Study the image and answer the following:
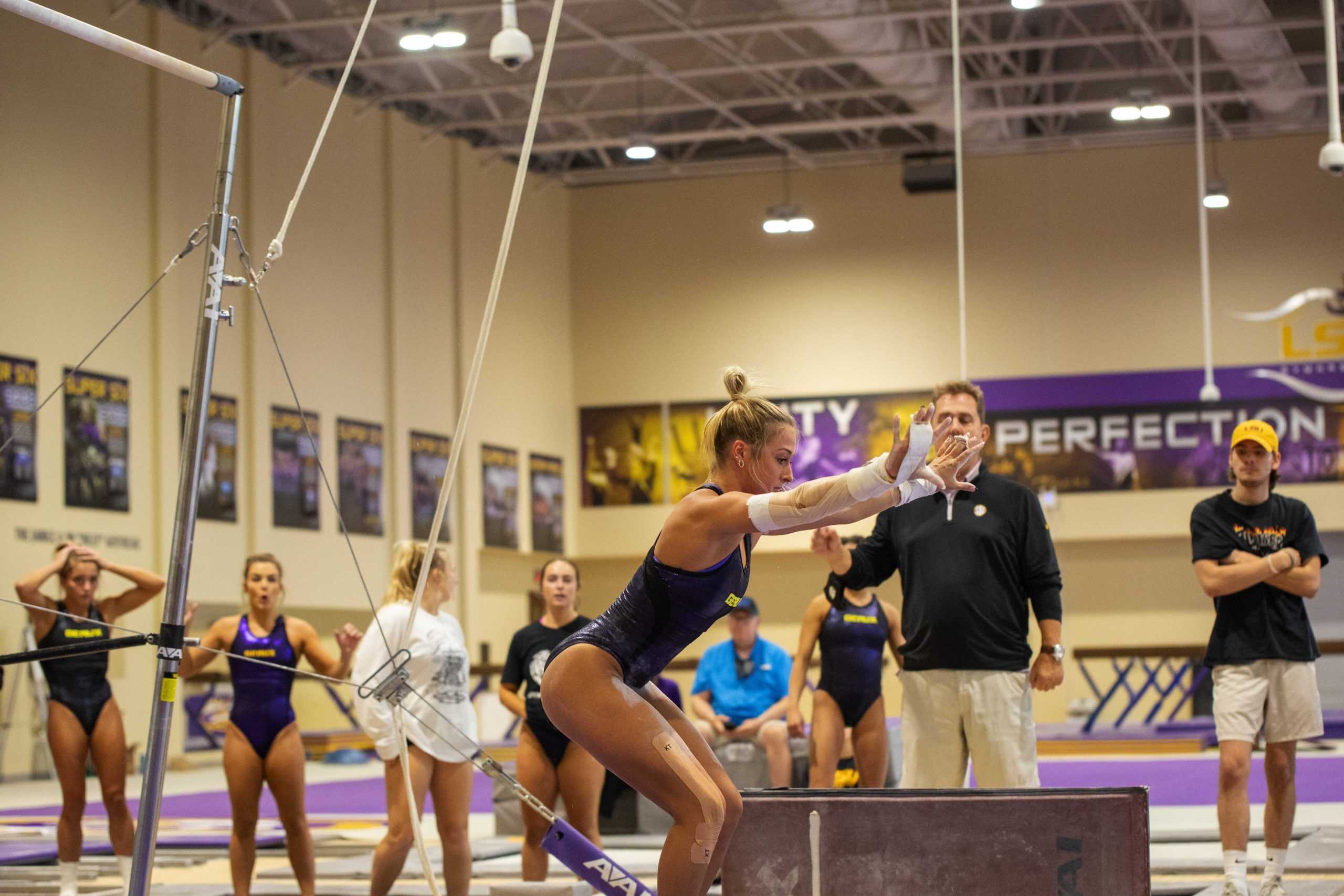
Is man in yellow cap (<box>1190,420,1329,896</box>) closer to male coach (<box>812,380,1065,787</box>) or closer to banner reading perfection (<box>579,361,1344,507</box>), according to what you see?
male coach (<box>812,380,1065,787</box>)

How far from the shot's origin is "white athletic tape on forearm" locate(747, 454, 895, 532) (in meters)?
3.41

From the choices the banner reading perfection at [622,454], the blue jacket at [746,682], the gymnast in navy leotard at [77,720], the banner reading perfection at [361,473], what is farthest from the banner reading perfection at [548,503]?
the gymnast in navy leotard at [77,720]

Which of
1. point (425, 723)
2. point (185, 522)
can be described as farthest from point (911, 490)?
point (425, 723)

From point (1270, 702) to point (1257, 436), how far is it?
0.92 m

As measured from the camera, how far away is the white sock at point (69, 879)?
6.46 meters

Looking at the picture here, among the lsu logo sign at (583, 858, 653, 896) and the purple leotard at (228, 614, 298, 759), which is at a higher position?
the purple leotard at (228, 614, 298, 759)

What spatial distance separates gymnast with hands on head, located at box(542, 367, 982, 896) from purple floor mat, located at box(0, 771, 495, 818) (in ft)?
21.1

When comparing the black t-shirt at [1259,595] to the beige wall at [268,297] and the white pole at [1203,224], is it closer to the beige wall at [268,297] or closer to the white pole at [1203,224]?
the white pole at [1203,224]

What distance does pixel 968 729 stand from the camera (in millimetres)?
5113

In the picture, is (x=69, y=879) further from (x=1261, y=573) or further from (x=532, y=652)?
(x=1261, y=573)

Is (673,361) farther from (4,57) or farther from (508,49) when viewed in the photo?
(508,49)

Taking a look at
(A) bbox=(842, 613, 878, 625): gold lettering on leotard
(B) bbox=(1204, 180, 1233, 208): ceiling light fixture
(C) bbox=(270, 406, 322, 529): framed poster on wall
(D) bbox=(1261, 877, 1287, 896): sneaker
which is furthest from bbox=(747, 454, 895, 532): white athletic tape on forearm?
(B) bbox=(1204, 180, 1233, 208): ceiling light fixture

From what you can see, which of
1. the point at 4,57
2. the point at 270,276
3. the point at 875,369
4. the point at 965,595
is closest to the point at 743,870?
the point at 965,595

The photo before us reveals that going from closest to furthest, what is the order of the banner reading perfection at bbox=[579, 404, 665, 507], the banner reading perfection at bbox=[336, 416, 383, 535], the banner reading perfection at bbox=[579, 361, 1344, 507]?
the banner reading perfection at bbox=[336, 416, 383, 535]
the banner reading perfection at bbox=[579, 361, 1344, 507]
the banner reading perfection at bbox=[579, 404, 665, 507]
